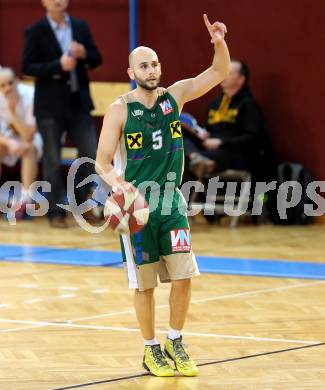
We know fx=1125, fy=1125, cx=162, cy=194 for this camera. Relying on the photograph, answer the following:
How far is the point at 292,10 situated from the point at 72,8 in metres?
2.88

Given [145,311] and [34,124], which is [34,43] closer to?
[34,124]

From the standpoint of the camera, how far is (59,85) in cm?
1148

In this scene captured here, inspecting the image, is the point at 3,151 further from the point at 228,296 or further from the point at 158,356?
the point at 158,356

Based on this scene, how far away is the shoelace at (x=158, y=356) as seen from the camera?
5.60m

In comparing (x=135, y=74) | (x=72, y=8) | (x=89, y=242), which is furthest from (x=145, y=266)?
(x=72, y=8)

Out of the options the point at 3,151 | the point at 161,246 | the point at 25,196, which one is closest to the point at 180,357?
the point at 161,246

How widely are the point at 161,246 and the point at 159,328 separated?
1.08 m

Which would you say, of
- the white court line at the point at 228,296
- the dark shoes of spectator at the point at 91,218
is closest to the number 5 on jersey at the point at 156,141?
the white court line at the point at 228,296

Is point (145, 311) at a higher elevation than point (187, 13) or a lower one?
lower

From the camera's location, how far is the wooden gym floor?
5430mm

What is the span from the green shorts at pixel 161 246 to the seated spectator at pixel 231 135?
5.82 metres

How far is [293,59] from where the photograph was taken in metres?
12.1

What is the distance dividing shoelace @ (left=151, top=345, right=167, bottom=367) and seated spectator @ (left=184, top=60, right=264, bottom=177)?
19.4ft

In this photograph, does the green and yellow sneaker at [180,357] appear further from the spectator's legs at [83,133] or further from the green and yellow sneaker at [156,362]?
the spectator's legs at [83,133]
